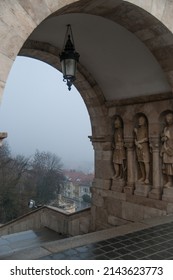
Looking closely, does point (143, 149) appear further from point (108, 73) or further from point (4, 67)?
point (4, 67)

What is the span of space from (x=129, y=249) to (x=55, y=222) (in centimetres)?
442

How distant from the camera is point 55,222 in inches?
299

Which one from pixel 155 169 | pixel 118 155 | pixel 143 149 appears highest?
pixel 143 149

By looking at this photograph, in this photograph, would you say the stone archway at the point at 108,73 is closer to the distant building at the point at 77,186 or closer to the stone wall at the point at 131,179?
the stone wall at the point at 131,179

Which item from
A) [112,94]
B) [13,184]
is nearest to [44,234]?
[112,94]

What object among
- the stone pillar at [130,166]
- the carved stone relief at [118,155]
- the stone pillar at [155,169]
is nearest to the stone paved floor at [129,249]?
the stone pillar at [155,169]

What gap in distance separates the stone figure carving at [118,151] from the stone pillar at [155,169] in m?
0.77

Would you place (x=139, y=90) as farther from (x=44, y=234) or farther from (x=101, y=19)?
(x=44, y=234)

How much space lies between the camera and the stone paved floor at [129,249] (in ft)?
10.4

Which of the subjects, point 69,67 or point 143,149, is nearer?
point 69,67

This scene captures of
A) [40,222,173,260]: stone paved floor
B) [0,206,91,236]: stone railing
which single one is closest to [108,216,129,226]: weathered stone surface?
[0,206,91,236]: stone railing

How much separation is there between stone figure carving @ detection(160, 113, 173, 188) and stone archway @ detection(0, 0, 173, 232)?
148 millimetres

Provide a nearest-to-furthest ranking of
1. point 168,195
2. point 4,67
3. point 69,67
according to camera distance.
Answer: point 4,67, point 69,67, point 168,195

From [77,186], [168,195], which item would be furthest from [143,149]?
[77,186]
